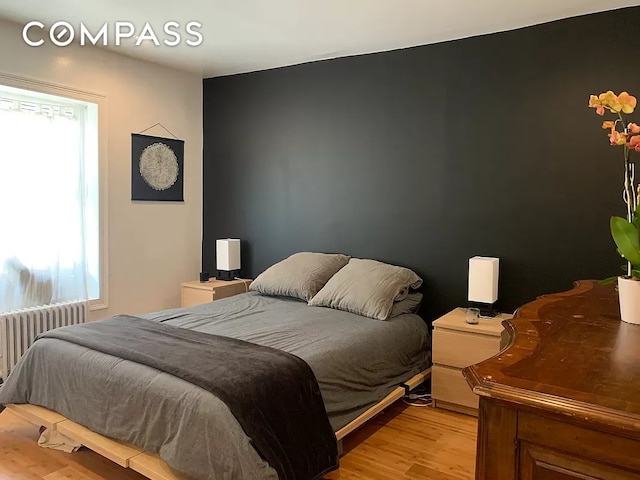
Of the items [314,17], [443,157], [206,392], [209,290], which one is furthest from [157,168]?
[206,392]

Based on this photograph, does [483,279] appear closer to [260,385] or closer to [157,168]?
[260,385]

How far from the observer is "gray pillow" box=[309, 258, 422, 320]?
3.32 meters

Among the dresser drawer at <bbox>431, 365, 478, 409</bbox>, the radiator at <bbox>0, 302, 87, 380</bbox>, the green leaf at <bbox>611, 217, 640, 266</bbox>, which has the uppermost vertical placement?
the green leaf at <bbox>611, 217, 640, 266</bbox>

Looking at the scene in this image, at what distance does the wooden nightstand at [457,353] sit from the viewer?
120 inches

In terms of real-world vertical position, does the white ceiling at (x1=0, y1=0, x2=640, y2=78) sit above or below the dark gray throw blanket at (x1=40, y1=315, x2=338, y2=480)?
above

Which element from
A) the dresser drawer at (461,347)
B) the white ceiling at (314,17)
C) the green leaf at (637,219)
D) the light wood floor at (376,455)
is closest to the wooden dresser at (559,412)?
the green leaf at (637,219)

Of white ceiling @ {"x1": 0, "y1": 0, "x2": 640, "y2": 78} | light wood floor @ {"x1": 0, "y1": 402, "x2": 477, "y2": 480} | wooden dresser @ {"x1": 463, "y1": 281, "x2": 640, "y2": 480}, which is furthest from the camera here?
white ceiling @ {"x1": 0, "y1": 0, "x2": 640, "y2": 78}

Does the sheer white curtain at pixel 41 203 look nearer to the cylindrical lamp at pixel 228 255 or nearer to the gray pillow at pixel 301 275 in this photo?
the cylindrical lamp at pixel 228 255

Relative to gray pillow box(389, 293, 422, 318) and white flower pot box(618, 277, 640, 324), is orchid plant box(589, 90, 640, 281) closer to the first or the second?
white flower pot box(618, 277, 640, 324)

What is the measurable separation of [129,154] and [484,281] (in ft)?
9.87

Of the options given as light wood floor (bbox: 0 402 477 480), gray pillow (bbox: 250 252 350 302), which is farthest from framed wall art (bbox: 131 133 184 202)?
light wood floor (bbox: 0 402 477 480)

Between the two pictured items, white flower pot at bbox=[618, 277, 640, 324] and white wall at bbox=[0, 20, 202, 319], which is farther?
white wall at bbox=[0, 20, 202, 319]

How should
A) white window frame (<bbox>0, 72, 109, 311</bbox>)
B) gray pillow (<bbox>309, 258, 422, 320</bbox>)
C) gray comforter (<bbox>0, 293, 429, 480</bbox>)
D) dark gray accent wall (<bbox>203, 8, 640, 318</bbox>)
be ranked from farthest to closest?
white window frame (<bbox>0, 72, 109, 311</bbox>), gray pillow (<bbox>309, 258, 422, 320</bbox>), dark gray accent wall (<bbox>203, 8, 640, 318</bbox>), gray comforter (<bbox>0, 293, 429, 480</bbox>)

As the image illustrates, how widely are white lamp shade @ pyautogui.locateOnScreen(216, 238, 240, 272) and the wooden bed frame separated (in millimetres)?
2089
